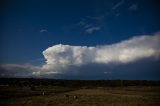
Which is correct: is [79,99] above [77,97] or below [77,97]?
below

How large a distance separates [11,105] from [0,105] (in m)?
1.65

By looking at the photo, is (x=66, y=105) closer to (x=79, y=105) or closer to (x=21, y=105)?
(x=79, y=105)

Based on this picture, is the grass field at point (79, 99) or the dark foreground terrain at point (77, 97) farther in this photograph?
the dark foreground terrain at point (77, 97)

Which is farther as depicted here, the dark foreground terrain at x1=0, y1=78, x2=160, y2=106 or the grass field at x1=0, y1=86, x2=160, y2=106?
the dark foreground terrain at x1=0, y1=78, x2=160, y2=106

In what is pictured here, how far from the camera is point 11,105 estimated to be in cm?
3706

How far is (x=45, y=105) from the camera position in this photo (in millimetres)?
36906

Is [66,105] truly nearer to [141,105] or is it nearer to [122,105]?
[122,105]

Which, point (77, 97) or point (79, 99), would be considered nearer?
point (79, 99)

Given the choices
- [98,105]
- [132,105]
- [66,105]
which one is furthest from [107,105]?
[66,105]

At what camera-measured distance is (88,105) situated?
37.1 meters

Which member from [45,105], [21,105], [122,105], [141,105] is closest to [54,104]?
[45,105]

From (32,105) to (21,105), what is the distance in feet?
5.37

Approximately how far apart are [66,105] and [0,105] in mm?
9769

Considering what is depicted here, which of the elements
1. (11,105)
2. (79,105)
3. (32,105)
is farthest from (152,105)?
(11,105)
